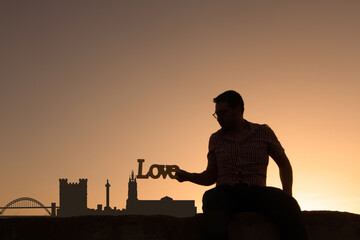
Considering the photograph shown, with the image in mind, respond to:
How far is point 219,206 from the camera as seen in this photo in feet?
10.6

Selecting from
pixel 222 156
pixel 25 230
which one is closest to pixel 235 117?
pixel 222 156

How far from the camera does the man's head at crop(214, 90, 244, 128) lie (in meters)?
3.51

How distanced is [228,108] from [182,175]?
20.1 inches

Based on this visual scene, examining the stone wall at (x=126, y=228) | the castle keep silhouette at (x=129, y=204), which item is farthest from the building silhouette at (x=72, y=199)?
the stone wall at (x=126, y=228)

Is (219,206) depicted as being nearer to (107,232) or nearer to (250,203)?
(250,203)

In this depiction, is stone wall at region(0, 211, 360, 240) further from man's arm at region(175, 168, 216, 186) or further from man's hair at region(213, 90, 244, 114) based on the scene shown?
man's hair at region(213, 90, 244, 114)

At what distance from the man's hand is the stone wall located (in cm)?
25

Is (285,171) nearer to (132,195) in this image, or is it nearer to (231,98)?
(231,98)

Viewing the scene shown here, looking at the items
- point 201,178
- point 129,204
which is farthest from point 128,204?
point 201,178

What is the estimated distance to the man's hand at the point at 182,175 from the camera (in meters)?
3.51

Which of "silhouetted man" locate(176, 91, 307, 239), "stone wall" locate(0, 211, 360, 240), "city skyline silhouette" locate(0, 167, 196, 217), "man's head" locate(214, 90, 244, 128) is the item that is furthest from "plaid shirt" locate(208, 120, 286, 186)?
"city skyline silhouette" locate(0, 167, 196, 217)

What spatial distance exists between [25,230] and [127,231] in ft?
2.01

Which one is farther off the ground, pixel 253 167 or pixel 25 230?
pixel 253 167

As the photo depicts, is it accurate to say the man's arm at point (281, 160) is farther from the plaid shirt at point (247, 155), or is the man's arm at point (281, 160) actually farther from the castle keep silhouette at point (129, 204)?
the castle keep silhouette at point (129, 204)
